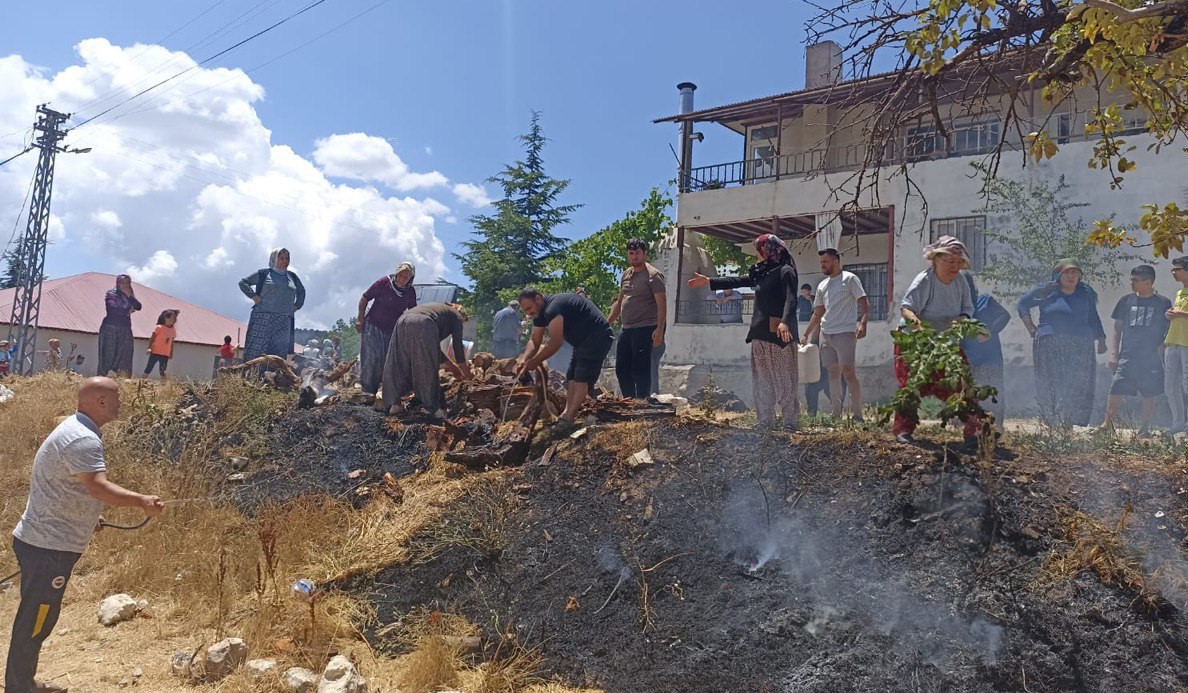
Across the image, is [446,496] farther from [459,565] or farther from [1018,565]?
[1018,565]

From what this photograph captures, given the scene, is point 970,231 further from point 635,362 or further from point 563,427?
point 563,427

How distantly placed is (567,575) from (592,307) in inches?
108

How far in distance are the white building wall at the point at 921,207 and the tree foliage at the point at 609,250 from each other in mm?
4769

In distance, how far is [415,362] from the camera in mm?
7641

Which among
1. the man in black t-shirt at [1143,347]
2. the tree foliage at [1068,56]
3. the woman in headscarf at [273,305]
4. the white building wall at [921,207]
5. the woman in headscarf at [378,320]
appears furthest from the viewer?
the white building wall at [921,207]

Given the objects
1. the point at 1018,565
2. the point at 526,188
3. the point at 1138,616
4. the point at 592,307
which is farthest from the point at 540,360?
the point at 526,188

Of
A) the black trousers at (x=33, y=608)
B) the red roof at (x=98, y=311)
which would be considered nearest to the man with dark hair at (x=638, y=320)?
the black trousers at (x=33, y=608)

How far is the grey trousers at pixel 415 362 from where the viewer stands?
7555mm

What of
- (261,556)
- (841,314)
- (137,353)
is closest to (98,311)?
(137,353)

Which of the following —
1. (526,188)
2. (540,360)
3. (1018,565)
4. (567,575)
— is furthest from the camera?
(526,188)

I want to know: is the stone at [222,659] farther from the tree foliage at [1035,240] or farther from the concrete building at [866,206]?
the tree foliage at [1035,240]

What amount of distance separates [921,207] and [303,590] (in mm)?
13293

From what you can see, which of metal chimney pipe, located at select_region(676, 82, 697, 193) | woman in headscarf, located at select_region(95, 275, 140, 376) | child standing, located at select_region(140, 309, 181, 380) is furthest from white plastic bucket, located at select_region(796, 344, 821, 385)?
metal chimney pipe, located at select_region(676, 82, 697, 193)

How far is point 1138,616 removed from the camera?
3531 mm
